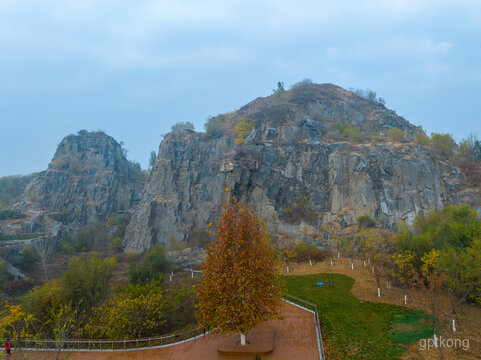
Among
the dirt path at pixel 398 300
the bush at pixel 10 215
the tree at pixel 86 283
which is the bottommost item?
the dirt path at pixel 398 300

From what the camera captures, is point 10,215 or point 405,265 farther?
point 10,215

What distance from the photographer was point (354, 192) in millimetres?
50219

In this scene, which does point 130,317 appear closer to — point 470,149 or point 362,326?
point 362,326

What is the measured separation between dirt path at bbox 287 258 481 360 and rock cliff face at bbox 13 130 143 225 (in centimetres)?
5976

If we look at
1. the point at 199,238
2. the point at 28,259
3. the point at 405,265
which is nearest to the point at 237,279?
the point at 405,265

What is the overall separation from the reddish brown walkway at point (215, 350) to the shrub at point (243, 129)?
5030 cm

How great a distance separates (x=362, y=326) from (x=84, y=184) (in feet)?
249

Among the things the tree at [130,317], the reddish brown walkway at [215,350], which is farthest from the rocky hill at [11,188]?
the reddish brown walkway at [215,350]

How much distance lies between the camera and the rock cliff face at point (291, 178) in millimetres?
48688

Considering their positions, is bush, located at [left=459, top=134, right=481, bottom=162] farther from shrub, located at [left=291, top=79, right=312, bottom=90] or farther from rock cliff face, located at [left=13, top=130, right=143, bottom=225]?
rock cliff face, located at [left=13, top=130, right=143, bottom=225]

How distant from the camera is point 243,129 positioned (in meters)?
66.1

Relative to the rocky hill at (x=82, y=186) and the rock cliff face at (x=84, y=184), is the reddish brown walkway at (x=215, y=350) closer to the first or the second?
the rocky hill at (x=82, y=186)

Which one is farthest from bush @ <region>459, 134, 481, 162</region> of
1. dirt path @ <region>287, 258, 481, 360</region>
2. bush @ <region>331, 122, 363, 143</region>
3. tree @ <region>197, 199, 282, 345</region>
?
tree @ <region>197, 199, 282, 345</region>

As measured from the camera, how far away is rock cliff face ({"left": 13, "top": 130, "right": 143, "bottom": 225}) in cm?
7075
